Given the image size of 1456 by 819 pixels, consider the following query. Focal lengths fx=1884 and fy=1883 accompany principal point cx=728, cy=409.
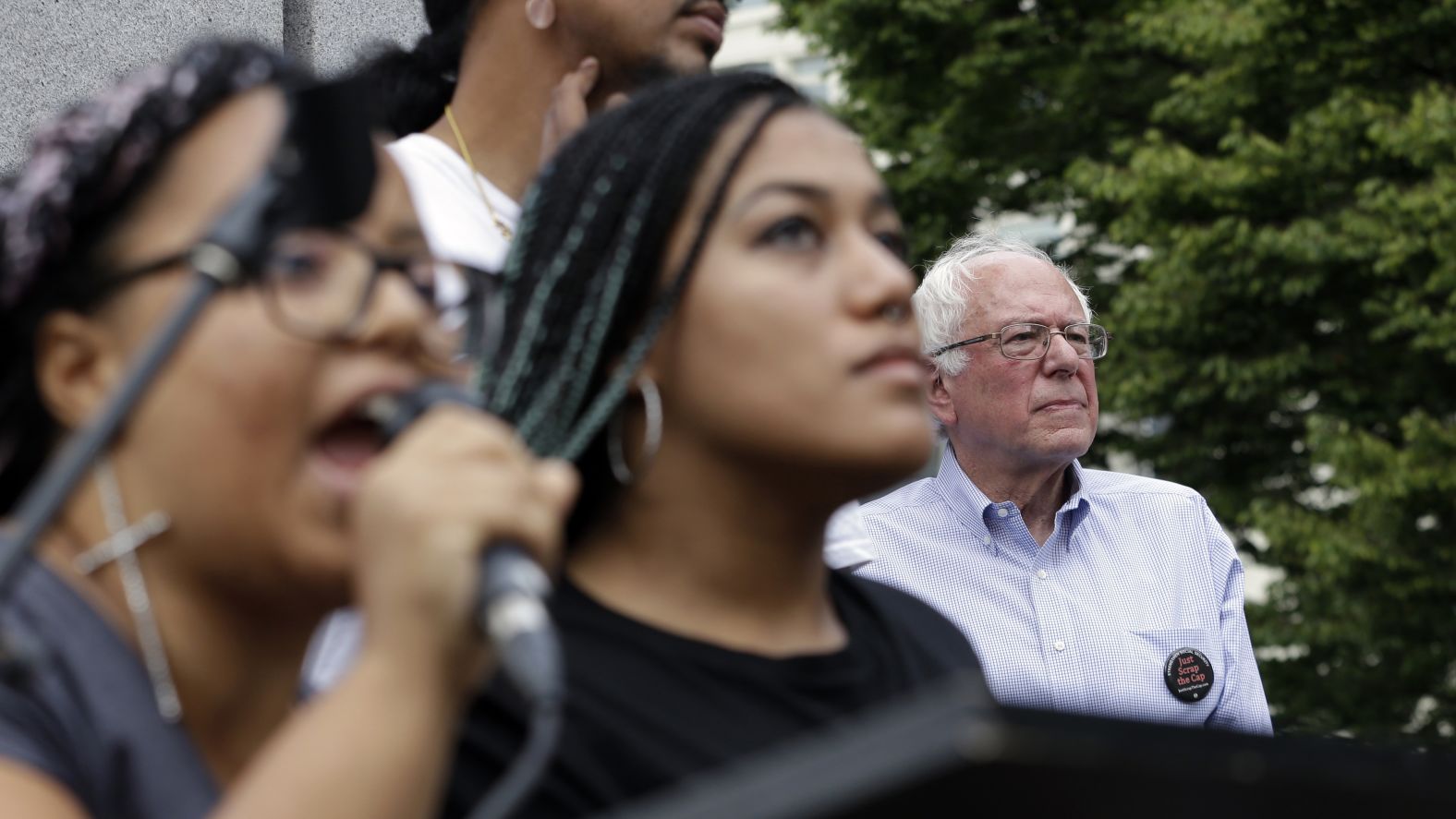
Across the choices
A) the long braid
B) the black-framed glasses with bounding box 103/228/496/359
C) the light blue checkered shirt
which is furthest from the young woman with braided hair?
the light blue checkered shirt

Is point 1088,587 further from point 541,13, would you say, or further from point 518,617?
point 518,617

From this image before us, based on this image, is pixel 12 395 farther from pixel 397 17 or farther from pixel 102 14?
pixel 397 17

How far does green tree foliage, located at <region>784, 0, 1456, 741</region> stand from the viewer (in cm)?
1366

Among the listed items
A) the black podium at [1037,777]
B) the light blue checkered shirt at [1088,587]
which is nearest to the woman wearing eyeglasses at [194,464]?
the black podium at [1037,777]

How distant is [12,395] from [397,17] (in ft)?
11.9

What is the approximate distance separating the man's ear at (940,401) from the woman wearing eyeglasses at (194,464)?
13.5 ft

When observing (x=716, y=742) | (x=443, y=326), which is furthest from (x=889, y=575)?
(x=443, y=326)

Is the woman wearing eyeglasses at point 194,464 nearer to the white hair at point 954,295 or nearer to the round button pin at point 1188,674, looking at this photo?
the round button pin at point 1188,674

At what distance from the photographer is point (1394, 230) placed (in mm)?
13664

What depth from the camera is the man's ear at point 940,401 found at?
5805 mm

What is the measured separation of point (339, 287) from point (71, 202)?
0.85 feet

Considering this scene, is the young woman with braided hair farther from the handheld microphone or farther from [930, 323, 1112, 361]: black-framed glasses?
[930, 323, 1112, 361]: black-framed glasses

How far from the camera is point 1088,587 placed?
4969 mm

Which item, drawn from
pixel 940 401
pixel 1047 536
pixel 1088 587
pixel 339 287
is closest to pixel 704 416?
pixel 339 287
